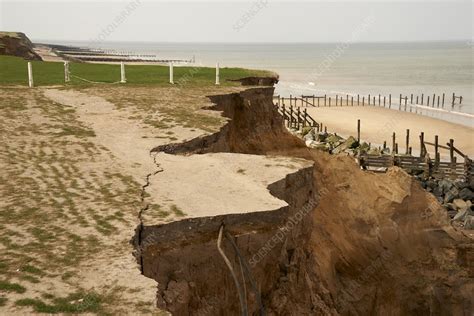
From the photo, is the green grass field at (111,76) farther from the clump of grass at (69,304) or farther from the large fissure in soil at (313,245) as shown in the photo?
the clump of grass at (69,304)

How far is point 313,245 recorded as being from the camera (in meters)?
13.0

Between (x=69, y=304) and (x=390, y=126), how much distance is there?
4408cm

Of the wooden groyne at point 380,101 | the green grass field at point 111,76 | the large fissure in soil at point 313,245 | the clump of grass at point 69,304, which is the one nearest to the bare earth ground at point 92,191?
the clump of grass at point 69,304

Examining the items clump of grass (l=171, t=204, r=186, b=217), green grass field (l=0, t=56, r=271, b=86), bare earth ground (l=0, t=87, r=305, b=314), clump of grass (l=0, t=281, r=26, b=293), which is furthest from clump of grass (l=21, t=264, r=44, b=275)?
green grass field (l=0, t=56, r=271, b=86)

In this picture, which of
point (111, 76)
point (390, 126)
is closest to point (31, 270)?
point (111, 76)

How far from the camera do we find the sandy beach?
39000 millimetres

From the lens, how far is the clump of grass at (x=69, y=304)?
465cm

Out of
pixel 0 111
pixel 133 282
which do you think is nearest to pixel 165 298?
pixel 133 282

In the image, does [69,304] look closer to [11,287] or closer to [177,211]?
[11,287]

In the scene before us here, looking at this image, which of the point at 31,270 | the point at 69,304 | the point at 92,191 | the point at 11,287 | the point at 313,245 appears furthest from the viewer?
the point at 313,245

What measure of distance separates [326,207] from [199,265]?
904cm

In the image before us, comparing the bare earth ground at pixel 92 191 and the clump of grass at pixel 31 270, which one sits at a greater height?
the bare earth ground at pixel 92 191

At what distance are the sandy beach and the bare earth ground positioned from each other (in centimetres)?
2775

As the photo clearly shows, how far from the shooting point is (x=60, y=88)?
722 inches
